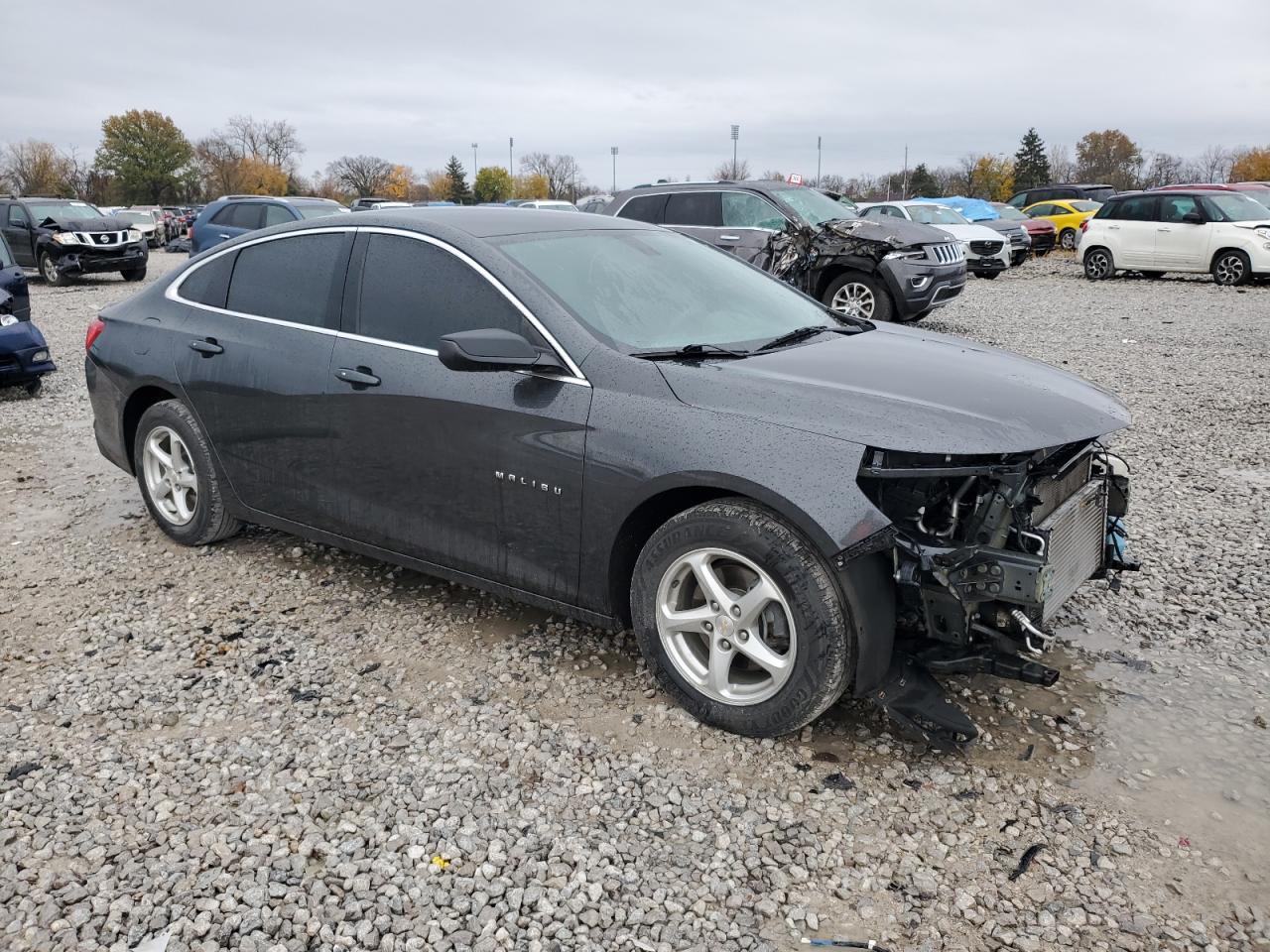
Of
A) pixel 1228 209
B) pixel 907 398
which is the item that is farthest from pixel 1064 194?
pixel 907 398

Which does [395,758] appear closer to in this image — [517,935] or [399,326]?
[517,935]

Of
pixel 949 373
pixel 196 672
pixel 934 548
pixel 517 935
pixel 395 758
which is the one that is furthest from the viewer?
pixel 196 672

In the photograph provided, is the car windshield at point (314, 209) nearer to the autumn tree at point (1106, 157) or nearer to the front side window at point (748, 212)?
the front side window at point (748, 212)

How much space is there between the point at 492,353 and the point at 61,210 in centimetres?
2131

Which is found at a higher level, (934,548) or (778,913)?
(934,548)

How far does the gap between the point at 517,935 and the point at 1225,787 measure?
2.14 meters

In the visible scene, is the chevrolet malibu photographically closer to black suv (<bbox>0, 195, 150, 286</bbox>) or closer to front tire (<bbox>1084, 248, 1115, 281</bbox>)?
front tire (<bbox>1084, 248, 1115, 281</bbox>)

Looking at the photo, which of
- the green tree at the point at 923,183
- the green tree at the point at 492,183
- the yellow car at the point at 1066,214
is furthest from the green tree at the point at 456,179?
the yellow car at the point at 1066,214

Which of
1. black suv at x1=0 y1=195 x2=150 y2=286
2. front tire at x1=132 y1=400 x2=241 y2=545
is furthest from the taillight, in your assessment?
black suv at x1=0 y1=195 x2=150 y2=286

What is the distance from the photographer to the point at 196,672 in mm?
3834

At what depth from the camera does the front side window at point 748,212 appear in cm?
1217

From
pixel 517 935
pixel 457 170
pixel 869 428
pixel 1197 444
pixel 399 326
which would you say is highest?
pixel 457 170

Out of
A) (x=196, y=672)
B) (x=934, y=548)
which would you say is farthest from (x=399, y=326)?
(x=934, y=548)

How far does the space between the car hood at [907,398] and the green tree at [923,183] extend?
80549mm
